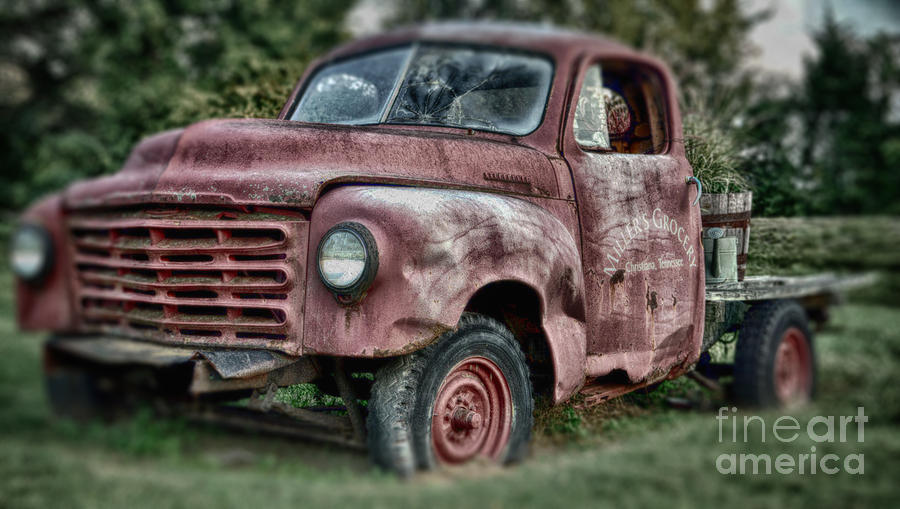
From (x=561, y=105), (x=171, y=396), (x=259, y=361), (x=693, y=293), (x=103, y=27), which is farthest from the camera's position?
(x=103, y=27)

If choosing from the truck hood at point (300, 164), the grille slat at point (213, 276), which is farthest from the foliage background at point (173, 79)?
the grille slat at point (213, 276)

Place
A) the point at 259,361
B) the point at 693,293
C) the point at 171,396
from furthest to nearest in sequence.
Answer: the point at 171,396 → the point at 693,293 → the point at 259,361

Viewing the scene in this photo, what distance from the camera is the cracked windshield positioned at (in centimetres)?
362

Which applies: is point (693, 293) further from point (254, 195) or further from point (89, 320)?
point (89, 320)

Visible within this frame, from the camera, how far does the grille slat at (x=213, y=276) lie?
9.27 ft

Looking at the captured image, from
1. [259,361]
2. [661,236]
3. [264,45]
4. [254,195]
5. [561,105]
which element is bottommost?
[259,361]

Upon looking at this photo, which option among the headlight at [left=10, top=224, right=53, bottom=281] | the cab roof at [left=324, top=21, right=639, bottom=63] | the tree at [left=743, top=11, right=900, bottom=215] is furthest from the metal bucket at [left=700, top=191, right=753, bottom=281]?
the headlight at [left=10, top=224, right=53, bottom=281]

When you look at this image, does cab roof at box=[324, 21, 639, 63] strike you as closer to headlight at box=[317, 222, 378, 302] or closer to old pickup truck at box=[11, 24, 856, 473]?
old pickup truck at box=[11, 24, 856, 473]

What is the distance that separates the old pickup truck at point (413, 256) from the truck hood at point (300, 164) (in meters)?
0.01

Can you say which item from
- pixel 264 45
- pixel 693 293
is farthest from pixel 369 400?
pixel 264 45

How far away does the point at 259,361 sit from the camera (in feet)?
9.15

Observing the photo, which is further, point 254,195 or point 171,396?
point 171,396

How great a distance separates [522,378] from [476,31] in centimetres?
195

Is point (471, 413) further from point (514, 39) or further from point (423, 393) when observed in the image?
point (514, 39)
